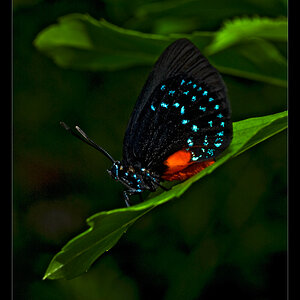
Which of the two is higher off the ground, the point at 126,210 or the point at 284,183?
the point at 126,210

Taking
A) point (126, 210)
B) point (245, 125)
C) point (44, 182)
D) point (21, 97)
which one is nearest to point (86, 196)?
point (44, 182)

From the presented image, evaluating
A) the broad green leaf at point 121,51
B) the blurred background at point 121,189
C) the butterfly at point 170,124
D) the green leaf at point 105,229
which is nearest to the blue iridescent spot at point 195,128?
the butterfly at point 170,124

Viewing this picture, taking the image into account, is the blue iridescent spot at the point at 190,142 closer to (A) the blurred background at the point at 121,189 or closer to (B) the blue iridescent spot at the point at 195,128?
(B) the blue iridescent spot at the point at 195,128

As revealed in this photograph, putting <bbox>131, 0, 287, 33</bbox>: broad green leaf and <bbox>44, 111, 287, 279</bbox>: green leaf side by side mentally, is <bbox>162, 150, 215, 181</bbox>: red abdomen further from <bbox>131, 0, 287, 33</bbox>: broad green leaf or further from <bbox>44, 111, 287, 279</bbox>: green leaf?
<bbox>131, 0, 287, 33</bbox>: broad green leaf

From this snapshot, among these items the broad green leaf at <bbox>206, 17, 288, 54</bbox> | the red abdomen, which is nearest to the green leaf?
the red abdomen

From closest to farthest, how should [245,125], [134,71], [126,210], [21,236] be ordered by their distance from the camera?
1. [126,210]
2. [245,125]
3. [21,236]
4. [134,71]

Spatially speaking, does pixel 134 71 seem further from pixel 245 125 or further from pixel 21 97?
pixel 245 125
